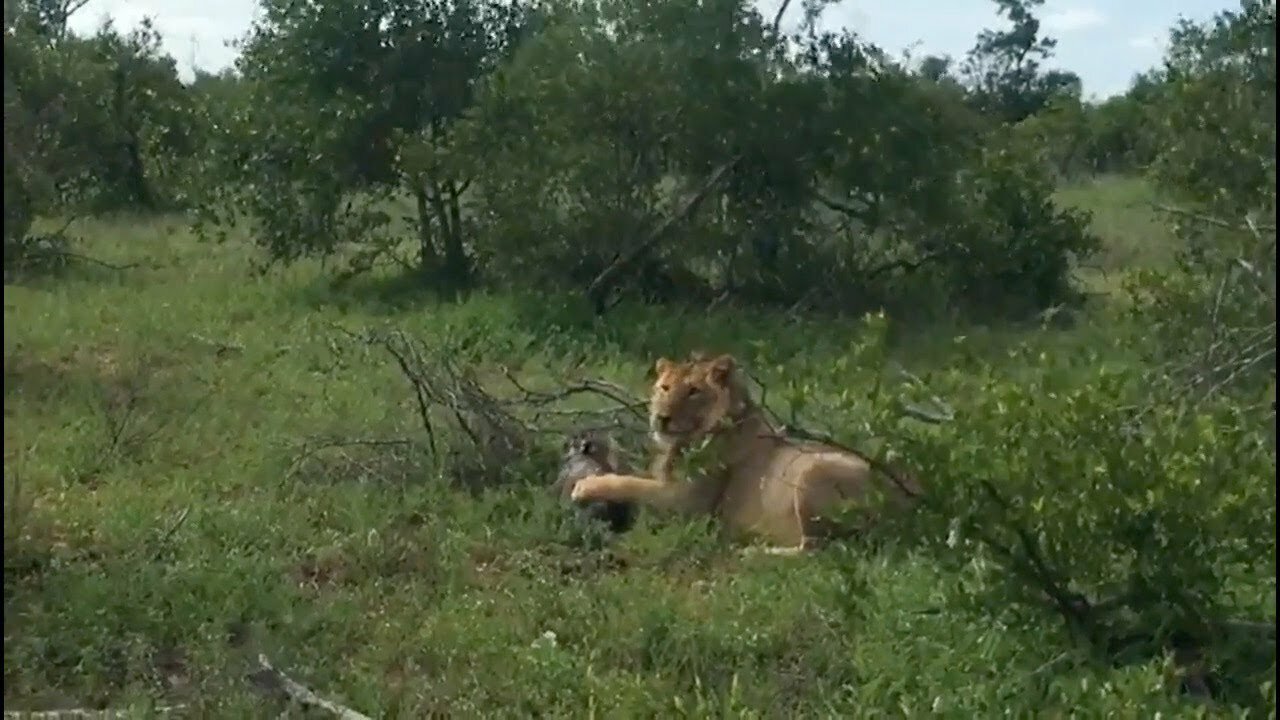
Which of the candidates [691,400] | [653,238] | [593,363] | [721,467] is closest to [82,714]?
[721,467]

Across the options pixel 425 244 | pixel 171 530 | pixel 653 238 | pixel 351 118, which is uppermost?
pixel 351 118

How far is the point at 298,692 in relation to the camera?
433 centimetres

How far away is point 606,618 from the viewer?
5047mm

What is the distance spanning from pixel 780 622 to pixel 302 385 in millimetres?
4648

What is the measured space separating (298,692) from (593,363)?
18.6ft

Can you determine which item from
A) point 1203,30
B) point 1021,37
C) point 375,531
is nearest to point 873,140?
point 1203,30

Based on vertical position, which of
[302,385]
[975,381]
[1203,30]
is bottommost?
[302,385]

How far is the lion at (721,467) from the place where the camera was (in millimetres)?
6039

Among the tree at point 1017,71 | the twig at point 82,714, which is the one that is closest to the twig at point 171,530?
the twig at point 82,714

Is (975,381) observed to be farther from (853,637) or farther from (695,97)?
(695,97)

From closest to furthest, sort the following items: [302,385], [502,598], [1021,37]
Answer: [502,598], [302,385], [1021,37]

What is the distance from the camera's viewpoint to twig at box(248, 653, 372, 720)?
4.22 m

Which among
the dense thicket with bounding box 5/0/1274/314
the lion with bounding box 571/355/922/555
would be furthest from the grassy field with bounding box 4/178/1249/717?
the dense thicket with bounding box 5/0/1274/314

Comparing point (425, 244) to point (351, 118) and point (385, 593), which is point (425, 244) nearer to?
point (351, 118)
